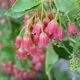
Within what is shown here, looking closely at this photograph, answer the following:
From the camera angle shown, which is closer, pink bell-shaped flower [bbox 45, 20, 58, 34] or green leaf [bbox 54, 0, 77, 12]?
green leaf [bbox 54, 0, 77, 12]

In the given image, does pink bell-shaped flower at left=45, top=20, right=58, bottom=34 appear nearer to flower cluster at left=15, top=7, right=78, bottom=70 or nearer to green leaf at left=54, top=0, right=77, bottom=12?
flower cluster at left=15, top=7, right=78, bottom=70

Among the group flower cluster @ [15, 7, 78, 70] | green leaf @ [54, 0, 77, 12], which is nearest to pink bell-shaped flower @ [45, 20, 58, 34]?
flower cluster @ [15, 7, 78, 70]

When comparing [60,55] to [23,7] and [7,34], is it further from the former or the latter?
[7,34]

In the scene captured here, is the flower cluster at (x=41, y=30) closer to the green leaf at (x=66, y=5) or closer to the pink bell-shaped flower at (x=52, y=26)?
the pink bell-shaped flower at (x=52, y=26)

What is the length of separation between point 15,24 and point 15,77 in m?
0.50

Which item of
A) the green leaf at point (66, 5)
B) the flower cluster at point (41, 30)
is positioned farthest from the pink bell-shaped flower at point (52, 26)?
the green leaf at point (66, 5)

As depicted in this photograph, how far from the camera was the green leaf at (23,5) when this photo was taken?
47 centimetres

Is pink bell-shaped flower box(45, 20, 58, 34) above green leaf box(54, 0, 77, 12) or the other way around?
the other way around

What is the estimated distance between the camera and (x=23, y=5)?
18.8 inches

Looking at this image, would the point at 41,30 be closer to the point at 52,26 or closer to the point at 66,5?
the point at 52,26

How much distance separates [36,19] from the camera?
55 cm

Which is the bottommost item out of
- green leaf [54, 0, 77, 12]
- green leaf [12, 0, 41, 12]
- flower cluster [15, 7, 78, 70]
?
flower cluster [15, 7, 78, 70]

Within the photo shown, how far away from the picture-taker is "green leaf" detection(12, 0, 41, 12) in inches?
18.6

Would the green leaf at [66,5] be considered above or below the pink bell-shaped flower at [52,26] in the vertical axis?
above
